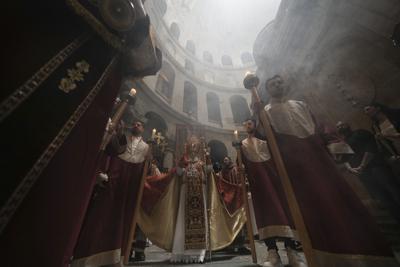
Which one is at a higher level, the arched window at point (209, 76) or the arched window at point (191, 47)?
the arched window at point (191, 47)

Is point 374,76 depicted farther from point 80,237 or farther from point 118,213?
point 80,237

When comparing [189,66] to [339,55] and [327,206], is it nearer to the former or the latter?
[339,55]

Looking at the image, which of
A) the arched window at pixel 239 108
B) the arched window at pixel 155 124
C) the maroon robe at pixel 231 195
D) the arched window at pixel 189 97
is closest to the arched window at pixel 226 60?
the arched window at pixel 239 108

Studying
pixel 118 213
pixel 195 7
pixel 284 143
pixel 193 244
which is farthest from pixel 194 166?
pixel 195 7

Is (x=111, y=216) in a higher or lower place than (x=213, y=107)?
lower

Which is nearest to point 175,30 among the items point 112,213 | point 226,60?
point 226,60

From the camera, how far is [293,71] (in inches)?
204

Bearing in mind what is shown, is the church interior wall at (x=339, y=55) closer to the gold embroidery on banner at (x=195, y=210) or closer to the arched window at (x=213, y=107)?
the gold embroidery on banner at (x=195, y=210)

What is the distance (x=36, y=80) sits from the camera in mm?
850

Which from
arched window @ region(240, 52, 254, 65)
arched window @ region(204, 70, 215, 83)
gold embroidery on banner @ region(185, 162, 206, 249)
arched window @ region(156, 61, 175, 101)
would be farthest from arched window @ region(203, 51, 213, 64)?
gold embroidery on banner @ region(185, 162, 206, 249)

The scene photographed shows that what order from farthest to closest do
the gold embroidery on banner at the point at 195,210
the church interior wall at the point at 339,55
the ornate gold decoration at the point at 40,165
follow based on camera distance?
the church interior wall at the point at 339,55, the gold embroidery on banner at the point at 195,210, the ornate gold decoration at the point at 40,165

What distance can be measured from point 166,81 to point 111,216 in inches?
463

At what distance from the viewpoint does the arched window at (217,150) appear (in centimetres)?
1338

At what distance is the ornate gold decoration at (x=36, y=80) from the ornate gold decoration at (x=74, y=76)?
2.8 inches
